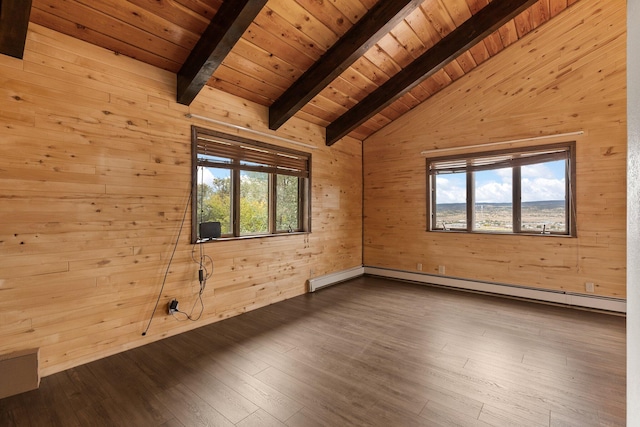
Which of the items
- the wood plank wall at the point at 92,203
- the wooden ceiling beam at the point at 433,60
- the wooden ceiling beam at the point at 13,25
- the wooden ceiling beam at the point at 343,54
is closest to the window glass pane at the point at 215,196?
the wood plank wall at the point at 92,203

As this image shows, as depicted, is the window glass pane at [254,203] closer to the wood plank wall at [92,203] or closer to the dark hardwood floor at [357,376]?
the wood plank wall at [92,203]

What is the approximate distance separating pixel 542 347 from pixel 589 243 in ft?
6.42

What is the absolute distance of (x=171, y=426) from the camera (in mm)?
1680

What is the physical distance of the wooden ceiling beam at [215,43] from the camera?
2230 millimetres

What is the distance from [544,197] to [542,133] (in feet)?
2.95

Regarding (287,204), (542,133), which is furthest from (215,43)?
(542,133)

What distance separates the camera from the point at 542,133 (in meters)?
3.91

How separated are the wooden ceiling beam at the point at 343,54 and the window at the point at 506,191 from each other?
8.32 ft

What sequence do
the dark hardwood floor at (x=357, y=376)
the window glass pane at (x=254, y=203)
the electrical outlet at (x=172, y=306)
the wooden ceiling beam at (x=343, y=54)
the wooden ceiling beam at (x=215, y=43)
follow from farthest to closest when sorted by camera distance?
the window glass pane at (x=254, y=203) < the electrical outlet at (x=172, y=306) < the wooden ceiling beam at (x=343, y=54) < the wooden ceiling beam at (x=215, y=43) < the dark hardwood floor at (x=357, y=376)

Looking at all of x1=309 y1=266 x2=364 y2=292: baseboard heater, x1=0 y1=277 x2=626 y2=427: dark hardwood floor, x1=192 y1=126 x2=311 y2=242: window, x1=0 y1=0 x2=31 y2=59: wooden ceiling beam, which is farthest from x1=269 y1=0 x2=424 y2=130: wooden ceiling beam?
x1=0 y1=277 x2=626 y2=427: dark hardwood floor

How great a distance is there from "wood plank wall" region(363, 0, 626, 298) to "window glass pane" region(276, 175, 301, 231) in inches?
75.9

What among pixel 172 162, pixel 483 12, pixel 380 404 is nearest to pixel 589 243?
pixel 483 12

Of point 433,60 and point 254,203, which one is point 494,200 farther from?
point 254,203

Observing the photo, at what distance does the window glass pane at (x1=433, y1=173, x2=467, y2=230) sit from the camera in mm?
4715
